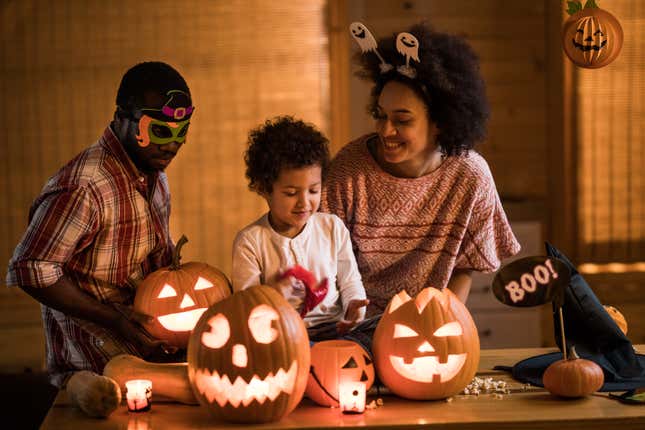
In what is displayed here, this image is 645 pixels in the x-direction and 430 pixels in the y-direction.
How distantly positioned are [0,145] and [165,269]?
71.0 inches

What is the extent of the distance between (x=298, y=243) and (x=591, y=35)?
0.99 meters

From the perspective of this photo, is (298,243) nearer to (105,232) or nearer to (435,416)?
(105,232)

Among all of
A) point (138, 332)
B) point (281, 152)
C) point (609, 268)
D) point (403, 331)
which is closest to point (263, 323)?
point (403, 331)

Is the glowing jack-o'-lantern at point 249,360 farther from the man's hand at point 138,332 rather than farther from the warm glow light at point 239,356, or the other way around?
the man's hand at point 138,332

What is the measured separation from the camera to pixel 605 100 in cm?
→ 373

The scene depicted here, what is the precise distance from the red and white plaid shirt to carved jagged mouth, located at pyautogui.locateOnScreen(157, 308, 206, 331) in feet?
0.35

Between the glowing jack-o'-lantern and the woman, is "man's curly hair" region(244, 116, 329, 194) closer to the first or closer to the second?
the woman

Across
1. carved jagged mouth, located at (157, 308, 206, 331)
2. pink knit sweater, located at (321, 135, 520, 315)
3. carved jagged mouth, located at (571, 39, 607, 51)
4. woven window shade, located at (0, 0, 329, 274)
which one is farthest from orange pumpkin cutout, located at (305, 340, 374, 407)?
woven window shade, located at (0, 0, 329, 274)

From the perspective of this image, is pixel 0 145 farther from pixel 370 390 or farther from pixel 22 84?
pixel 370 390

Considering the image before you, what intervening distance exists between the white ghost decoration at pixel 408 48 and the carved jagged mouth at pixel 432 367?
85 cm

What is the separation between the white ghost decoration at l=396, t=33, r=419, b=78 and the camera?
2258 millimetres

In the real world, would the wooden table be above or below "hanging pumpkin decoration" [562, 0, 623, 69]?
below

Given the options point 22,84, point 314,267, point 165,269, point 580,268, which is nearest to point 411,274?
point 314,267

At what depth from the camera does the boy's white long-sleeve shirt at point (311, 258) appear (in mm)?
2102
